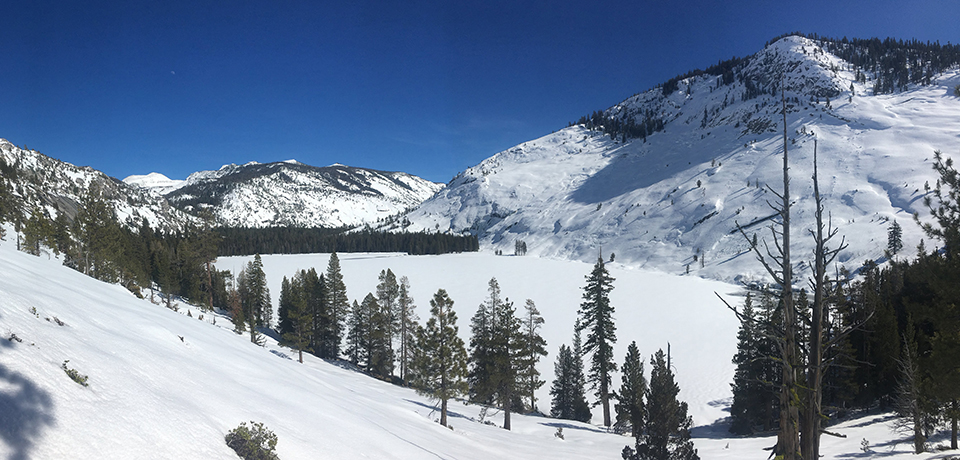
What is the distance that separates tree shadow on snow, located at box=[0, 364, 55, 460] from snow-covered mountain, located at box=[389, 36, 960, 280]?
232 ft

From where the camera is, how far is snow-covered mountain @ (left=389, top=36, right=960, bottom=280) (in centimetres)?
9469

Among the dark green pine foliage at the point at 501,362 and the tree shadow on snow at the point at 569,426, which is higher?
the dark green pine foliage at the point at 501,362

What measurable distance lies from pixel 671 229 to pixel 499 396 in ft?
348

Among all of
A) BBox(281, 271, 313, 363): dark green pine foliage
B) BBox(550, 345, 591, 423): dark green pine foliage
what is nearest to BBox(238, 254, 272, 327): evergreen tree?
BBox(281, 271, 313, 363): dark green pine foliage

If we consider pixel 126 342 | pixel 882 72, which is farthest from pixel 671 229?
pixel 882 72

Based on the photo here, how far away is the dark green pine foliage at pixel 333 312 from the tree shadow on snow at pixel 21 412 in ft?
134

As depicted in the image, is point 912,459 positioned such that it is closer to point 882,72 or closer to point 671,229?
point 671,229

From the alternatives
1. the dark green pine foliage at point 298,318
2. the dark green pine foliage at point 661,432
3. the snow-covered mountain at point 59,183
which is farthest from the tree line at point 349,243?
the dark green pine foliage at point 661,432

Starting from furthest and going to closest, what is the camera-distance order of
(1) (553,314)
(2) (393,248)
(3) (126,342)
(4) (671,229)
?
(2) (393,248) → (4) (671,229) → (1) (553,314) → (3) (126,342)

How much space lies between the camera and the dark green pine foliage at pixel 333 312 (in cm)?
4459

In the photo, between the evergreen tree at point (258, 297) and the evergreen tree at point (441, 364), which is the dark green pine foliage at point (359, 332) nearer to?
the evergreen tree at point (258, 297)

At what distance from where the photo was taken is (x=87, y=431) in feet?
15.4

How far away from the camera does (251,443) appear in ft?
20.8

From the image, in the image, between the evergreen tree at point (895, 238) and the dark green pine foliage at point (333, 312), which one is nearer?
the dark green pine foliage at point (333, 312)
